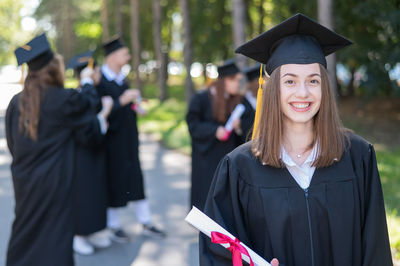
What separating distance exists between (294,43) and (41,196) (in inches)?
107

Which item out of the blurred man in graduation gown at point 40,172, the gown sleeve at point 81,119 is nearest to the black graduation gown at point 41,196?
the blurred man in graduation gown at point 40,172

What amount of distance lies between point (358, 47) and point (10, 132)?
1230 centimetres

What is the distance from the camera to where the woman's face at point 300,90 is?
7.72ft

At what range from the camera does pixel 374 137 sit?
1340cm

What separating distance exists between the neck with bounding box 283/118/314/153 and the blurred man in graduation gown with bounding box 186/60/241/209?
9.59 ft

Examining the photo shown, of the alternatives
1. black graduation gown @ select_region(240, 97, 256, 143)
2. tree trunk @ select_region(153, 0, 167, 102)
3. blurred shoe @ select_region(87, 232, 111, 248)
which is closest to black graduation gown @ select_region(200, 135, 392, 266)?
black graduation gown @ select_region(240, 97, 256, 143)

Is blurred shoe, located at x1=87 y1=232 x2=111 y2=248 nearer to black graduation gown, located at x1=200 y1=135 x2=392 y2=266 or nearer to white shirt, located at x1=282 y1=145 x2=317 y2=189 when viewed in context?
black graduation gown, located at x1=200 y1=135 x2=392 y2=266

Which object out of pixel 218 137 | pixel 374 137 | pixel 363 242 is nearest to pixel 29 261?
pixel 218 137

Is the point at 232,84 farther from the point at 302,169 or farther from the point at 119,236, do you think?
the point at 302,169

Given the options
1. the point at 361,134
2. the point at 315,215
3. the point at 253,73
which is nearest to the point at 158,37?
the point at 361,134

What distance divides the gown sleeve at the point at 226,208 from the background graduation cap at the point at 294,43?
315 mm

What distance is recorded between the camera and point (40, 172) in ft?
14.1

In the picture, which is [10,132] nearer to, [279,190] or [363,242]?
[279,190]

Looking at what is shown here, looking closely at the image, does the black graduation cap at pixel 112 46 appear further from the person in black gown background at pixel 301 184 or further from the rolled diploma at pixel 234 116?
the person in black gown background at pixel 301 184
